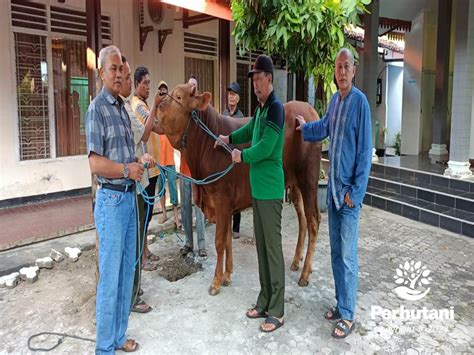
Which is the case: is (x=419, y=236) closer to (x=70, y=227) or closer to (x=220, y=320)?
(x=220, y=320)

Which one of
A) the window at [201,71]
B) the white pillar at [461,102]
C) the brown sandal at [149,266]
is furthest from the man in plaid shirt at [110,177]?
the window at [201,71]

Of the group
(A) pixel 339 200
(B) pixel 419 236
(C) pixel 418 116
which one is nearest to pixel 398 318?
(A) pixel 339 200

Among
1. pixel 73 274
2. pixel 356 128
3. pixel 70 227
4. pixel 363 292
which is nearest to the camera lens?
pixel 356 128

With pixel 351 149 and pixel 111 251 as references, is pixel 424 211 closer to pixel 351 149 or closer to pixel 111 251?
pixel 351 149

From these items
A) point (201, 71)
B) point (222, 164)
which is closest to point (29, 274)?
point (222, 164)

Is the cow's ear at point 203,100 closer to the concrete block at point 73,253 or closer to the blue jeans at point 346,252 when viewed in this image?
the blue jeans at point 346,252

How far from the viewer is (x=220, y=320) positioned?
3.22 m

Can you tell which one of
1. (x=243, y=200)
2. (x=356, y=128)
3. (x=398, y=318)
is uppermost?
(x=356, y=128)

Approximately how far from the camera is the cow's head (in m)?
3.28

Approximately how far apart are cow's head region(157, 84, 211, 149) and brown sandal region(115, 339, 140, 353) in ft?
5.02

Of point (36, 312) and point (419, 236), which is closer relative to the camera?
point (36, 312)

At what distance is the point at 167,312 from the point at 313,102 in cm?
492

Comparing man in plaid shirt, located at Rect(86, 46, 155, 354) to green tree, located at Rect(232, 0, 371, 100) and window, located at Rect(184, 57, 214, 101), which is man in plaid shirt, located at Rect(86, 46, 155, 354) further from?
window, located at Rect(184, 57, 214, 101)

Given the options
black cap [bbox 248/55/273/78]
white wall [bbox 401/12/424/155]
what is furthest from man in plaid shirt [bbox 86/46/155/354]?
white wall [bbox 401/12/424/155]
